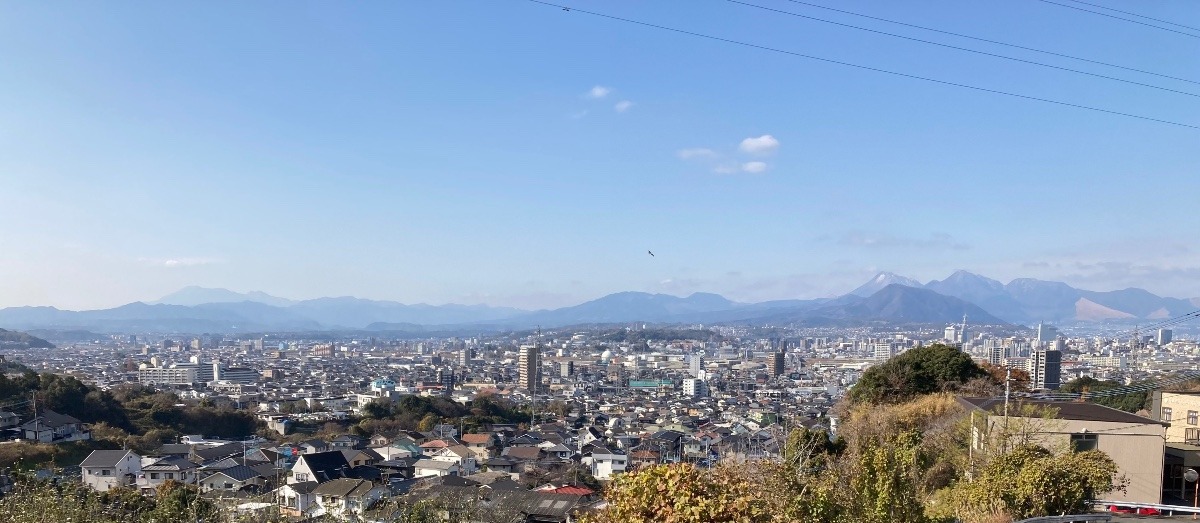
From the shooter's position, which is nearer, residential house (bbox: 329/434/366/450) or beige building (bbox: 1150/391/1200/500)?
beige building (bbox: 1150/391/1200/500)

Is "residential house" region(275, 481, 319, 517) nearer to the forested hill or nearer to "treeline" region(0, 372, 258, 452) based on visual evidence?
"treeline" region(0, 372, 258, 452)

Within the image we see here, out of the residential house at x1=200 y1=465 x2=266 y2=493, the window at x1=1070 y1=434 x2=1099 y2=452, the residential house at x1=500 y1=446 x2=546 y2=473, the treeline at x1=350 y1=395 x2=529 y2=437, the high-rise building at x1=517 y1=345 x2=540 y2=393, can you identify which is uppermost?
the window at x1=1070 y1=434 x2=1099 y2=452

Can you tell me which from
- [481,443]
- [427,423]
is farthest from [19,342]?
[481,443]

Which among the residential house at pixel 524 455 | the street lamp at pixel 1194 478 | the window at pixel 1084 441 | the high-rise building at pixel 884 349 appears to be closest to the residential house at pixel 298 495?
the residential house at pixel 524 455

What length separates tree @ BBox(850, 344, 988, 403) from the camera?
14.8 meters

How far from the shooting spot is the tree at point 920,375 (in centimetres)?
1477

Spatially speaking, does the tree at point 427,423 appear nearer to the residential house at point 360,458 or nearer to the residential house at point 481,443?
the residential house at point 481,443

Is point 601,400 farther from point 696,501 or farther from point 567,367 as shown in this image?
point 696,501

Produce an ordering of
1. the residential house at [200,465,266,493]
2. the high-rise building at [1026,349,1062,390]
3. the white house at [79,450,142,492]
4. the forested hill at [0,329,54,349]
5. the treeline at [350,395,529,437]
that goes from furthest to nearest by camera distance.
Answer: the forested hill at [0,329,54,349] < the high-rise building at [1026,349,1062,390] < the treeline at [350,395,529,437] < the white house at [79,450,142,492] < the residential house at [200,465,266,493]

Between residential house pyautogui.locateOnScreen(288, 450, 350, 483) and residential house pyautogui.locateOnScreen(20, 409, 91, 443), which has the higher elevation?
residential house pyautogui.locateOnScreen(288, 450, 350, 483)

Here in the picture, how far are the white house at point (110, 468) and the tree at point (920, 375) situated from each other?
1640 centimetres

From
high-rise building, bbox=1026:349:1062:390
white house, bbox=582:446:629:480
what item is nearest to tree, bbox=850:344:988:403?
white house, bbox=582:446:629:480

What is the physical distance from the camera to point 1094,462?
652 centimetres

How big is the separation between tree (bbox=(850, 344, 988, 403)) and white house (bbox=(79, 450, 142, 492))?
1640cm
